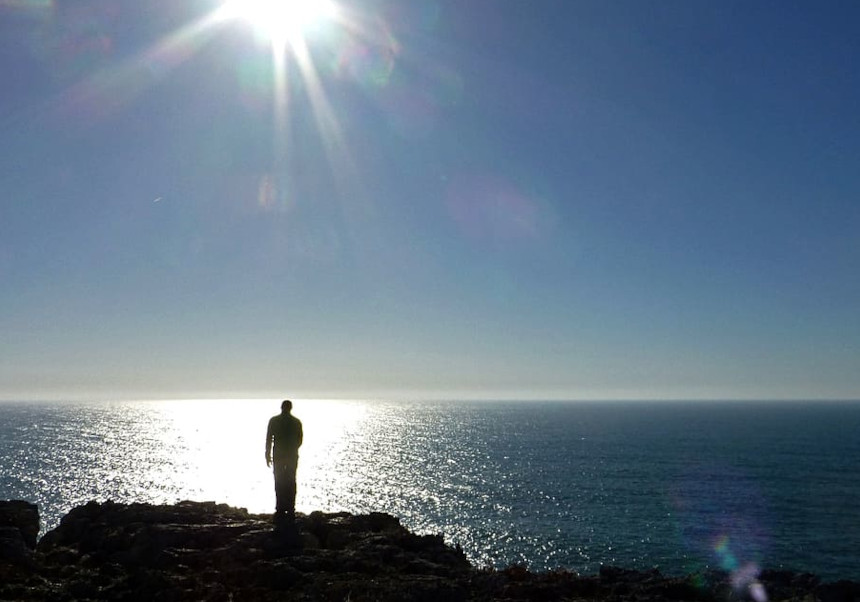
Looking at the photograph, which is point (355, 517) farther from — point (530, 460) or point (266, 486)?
point (530, 460)

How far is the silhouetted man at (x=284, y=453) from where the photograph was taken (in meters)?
17.8

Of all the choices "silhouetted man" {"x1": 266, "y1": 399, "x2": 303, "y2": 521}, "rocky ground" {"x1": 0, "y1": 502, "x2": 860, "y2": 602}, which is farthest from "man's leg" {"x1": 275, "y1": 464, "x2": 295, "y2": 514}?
"rocky ground" {"x1": 0, "y1": 502, "x2": 860, "y2": 602}

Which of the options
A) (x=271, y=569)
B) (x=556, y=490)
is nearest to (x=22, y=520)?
(x=271, y=569)

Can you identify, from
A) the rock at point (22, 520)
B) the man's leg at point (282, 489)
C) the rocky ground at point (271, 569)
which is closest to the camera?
the rocky ground at point (271, 569)

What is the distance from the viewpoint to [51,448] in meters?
156

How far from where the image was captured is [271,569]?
13891 millimetres

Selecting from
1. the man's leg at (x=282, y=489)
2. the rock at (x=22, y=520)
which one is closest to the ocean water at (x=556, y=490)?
the man's leg at (x=282, y=489)

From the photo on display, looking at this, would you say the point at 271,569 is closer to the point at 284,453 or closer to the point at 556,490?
the point at 284,453

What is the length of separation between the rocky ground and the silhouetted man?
868 millimetres

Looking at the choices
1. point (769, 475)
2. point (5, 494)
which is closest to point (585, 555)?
point (769, 475)

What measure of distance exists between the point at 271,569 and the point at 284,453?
4731 mm

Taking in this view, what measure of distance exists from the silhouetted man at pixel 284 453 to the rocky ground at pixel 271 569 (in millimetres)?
868

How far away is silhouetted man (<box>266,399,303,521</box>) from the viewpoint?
1778 cm

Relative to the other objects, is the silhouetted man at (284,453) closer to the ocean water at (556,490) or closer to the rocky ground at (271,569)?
the rocky ground at (271,569)
